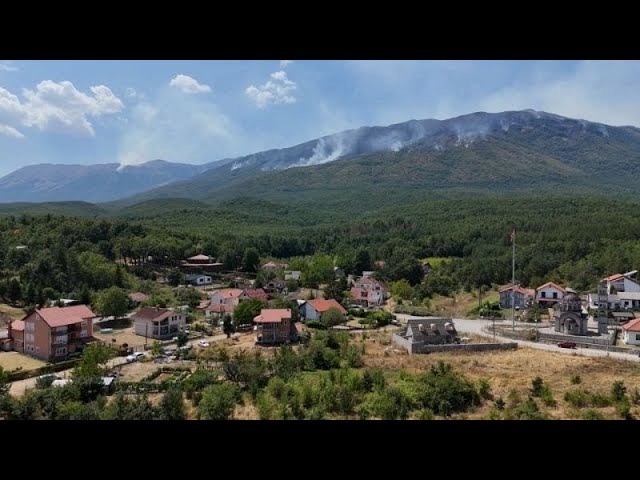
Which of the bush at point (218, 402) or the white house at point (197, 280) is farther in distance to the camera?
the white house at point (197, 280)

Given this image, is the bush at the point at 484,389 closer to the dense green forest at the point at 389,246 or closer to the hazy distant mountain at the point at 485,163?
the dense green forest at the point at 389,246

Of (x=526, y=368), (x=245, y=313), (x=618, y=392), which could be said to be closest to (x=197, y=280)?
(x=245, y=313)

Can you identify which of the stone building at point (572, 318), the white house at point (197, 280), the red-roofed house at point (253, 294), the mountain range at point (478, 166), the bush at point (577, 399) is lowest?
the bush at point (577, 399)

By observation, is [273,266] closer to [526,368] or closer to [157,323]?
[157,323]

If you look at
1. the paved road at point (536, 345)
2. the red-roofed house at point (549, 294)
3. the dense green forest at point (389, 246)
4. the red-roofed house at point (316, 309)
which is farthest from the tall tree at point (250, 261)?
the red-roofed house at point (549, 294)
